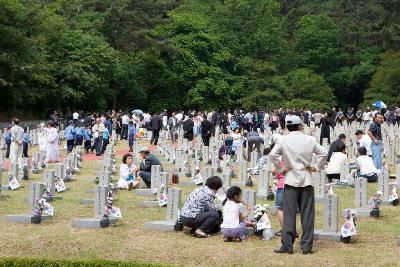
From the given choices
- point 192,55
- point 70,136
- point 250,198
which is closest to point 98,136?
point 70,136

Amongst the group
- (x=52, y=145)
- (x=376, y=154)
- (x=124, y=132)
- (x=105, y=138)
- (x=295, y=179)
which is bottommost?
(x=295, y=179)

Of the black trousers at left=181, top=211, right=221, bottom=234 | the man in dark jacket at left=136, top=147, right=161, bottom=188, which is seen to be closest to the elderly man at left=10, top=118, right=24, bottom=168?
the man in dark jacket at left=136, top=147, right=161, bottom=188

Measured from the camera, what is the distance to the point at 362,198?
1363cm

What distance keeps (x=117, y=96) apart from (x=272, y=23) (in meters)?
16.9

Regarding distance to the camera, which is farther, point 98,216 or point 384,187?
point 384,187

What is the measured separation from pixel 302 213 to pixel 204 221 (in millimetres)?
2108

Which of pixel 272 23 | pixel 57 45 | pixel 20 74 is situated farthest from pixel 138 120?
pixel 272 23

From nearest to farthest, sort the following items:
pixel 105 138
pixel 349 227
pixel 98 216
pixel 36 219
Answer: pixel 349 227, pixel 98 216, pixel 36 219, pixel 105 138

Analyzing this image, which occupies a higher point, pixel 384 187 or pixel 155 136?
pixel 155 136

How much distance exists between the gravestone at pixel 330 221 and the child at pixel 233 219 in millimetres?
1280

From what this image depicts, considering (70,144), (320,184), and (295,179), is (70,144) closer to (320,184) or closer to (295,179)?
(320,184)

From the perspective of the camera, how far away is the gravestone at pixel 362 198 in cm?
1326

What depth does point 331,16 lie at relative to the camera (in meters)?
70.6

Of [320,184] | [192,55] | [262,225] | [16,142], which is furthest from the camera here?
[192,55]
